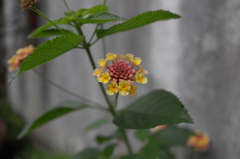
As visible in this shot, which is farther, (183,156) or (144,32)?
(144,32)

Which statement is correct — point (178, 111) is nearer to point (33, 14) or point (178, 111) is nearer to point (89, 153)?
point (89, 153)

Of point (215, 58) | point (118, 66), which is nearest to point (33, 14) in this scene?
point (215, 58)

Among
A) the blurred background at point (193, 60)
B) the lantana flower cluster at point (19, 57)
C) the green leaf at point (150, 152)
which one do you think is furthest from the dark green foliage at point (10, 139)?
the green leaf at point (150, 152)

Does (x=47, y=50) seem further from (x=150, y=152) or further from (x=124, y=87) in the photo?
(x=150, y=152)

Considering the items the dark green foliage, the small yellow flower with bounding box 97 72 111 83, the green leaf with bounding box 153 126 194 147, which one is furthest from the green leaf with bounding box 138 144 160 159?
the dark green foliage

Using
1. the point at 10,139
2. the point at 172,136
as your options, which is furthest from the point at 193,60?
the point at 10,139

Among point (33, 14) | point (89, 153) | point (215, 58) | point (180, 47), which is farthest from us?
point (33, 14)

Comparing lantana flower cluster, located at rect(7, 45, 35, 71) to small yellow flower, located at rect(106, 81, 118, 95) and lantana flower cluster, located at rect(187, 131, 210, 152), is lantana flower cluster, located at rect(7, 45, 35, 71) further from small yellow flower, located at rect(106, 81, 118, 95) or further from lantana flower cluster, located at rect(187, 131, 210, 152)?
lantana flower cluster, located at rect(187, 131, 210, 152)
